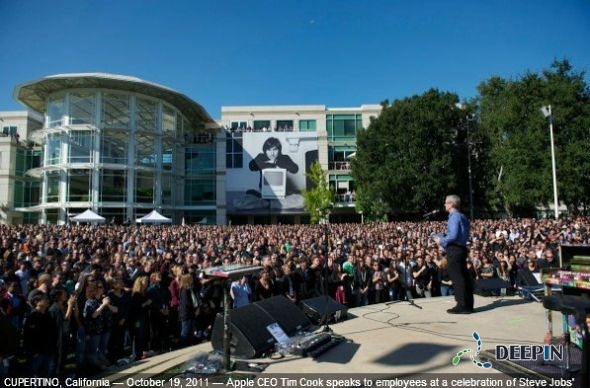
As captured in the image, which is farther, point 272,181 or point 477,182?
point 272,181

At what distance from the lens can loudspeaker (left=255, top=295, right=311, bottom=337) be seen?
5617 mm

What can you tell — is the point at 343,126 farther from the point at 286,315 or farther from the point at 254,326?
the point at 254,326

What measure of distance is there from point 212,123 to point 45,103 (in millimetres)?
20632

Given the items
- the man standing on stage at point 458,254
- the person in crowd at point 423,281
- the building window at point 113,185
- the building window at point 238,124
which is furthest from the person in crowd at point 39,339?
the building window at point 238,124

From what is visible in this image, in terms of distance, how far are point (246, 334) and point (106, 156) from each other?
1601 inches

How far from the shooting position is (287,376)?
13.7 feet

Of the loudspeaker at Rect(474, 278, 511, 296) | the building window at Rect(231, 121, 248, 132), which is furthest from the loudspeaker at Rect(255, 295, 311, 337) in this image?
the building window at Rect(231, 121, 248, 132)

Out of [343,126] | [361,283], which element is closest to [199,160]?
[343,126]

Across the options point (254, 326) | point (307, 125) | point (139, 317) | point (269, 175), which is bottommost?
point (139, 317)

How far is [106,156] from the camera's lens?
40375 millimetres

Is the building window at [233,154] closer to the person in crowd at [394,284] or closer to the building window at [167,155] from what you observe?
the building window at [167,155]

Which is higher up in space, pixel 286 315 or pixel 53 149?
pixel 53 149

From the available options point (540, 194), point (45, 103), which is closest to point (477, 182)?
point (540, 194)

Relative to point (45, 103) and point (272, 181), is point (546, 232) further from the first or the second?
point (45, 103)
